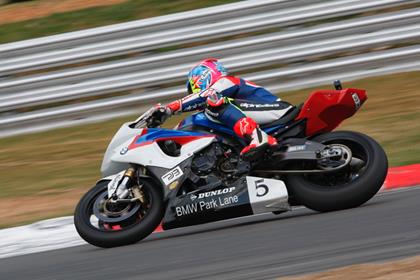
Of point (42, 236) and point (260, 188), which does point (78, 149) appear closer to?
point (42, 236)

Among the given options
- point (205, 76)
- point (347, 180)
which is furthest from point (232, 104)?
point (347, 180)

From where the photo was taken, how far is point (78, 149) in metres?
11.2

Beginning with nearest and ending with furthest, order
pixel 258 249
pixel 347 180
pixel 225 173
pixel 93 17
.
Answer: pixel 258 249
pixel 347 180
pixel 225 173
pixel 93 17

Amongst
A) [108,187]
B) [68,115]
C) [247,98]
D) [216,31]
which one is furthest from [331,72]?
[108,187]

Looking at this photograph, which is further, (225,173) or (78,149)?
(78,149)

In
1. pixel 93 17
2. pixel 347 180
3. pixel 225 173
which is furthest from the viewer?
pixel 93 17

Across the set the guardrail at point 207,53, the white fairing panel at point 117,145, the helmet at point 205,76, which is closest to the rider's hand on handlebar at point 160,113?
the white fairing panel at point 117,145

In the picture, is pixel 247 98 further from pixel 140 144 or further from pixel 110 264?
pixel 110 264

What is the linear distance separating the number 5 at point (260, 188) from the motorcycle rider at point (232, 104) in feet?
0.83

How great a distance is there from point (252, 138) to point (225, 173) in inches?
15.9

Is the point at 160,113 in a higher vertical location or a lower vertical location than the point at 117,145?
higher

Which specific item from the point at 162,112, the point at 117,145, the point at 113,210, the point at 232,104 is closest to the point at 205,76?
the point at 232,104

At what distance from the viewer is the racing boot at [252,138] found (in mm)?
6598

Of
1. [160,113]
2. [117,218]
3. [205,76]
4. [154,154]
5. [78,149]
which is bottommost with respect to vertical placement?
[78,149]
